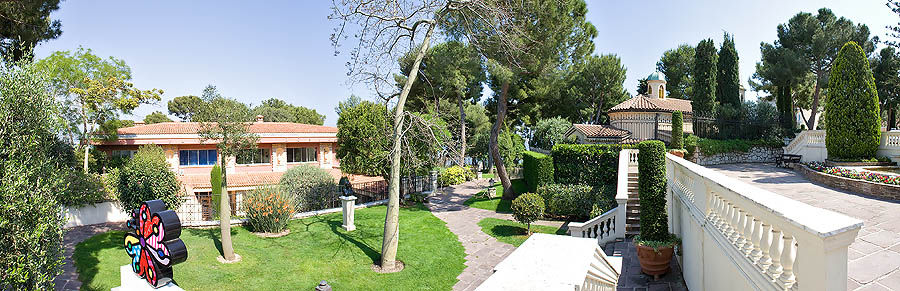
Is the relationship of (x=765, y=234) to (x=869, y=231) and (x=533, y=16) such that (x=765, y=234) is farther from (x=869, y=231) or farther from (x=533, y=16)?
(x=533, y=16)

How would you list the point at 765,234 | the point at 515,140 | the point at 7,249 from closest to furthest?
the point at 765,234 < the point at 7,249 < the point at 515,140

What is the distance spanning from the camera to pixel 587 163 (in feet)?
49.8

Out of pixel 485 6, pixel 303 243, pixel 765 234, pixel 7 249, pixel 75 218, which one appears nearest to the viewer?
pixel 765 234

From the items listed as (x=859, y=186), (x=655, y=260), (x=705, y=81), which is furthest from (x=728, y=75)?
(x=655, y=260)

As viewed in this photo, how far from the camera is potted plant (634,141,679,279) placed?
7.19 m

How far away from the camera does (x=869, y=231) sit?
578cm

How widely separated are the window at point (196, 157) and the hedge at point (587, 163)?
703 inches

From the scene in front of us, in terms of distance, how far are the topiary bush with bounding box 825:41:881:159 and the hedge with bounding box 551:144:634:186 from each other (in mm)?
7525

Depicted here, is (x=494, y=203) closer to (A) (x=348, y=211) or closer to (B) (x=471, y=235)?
(B) (x=471, y=235)

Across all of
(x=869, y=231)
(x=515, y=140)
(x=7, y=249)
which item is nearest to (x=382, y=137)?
(x=7, y=249)

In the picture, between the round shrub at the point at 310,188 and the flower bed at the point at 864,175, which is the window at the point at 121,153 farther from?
the flower bed at the point at 864,175

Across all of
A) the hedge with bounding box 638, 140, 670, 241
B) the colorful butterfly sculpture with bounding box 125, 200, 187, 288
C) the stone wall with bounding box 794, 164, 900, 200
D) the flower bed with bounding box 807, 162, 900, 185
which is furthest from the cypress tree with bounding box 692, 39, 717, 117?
the colorful butterfly sculpture with bounding box 125, 200, 187, 288

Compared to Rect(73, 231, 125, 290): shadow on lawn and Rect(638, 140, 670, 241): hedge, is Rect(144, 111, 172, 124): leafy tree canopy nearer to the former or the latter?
Rect(73, 231, 125, 290): shadow on lawn

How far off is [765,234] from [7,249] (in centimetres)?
715
